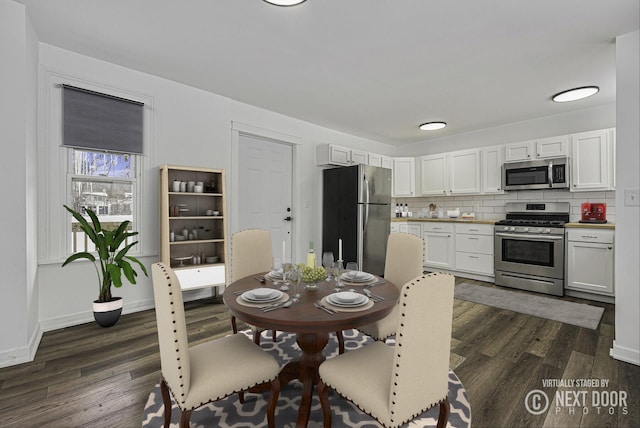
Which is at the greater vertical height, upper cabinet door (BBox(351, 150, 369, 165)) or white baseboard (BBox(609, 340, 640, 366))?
upper cabinet door (BBox(351, 150, 369, 165))

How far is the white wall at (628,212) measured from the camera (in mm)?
2354

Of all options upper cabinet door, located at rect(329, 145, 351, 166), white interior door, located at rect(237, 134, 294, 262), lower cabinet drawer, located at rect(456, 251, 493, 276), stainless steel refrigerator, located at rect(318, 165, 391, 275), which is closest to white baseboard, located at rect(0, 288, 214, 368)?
white interior door, located at rect(237, 134, 294, 262)

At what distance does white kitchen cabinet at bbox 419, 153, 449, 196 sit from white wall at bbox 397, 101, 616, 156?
1.19ft

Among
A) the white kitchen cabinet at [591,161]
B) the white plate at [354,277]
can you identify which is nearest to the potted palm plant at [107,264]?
the white plate at [354,277]

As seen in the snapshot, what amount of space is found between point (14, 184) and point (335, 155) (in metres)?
3.78

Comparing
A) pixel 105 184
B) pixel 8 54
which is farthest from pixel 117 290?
pixel 8 54

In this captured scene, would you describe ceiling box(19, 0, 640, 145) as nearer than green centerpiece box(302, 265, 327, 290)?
No

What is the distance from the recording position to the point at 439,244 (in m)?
5.35

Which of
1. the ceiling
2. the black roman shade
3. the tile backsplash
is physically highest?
the ceiling

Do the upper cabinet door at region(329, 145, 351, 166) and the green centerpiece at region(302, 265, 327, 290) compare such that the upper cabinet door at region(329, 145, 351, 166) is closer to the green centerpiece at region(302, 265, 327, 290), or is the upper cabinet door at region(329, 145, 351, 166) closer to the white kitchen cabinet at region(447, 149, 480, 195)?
the white kitchen cabinet at region(447, 149, 480, 195)

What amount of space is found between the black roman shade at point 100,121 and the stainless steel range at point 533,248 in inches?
194

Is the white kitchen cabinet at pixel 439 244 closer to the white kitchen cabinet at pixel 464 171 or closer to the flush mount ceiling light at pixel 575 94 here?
the white kitchen cabinet at pixel 464 171

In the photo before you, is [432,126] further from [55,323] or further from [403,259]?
→ [55,323]

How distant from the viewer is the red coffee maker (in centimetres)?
405
